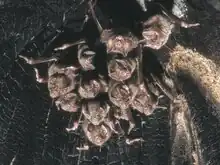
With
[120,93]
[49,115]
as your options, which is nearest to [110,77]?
[120,93]

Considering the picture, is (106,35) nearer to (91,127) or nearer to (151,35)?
(151,35)

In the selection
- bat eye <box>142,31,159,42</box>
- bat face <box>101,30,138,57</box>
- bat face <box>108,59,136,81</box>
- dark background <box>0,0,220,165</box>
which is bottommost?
dark background <box>0,0,220,165</box>

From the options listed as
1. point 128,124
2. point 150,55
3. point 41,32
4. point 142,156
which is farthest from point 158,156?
point 41,32

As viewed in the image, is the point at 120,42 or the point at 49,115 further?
the point at 49,115

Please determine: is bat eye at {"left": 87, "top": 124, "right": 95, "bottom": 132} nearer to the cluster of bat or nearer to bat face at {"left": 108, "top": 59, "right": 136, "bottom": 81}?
the cluster of bat

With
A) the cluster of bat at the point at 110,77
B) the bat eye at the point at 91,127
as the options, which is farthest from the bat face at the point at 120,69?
the bat eye at the point at 91,127

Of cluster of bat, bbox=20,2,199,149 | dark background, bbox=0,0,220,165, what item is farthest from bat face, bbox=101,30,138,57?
dark background, bbox=0,0,220,165

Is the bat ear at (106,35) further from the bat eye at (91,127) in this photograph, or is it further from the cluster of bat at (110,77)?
the bat eye at (91,127)
